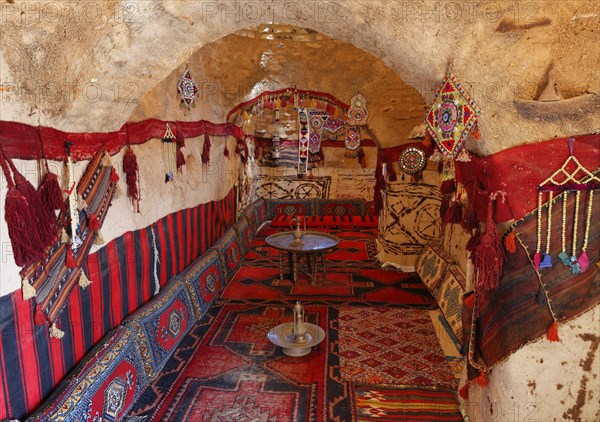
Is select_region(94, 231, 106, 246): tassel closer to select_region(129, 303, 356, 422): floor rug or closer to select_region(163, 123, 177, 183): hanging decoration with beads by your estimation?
select_region(129, 303, 356, 422): floor rug

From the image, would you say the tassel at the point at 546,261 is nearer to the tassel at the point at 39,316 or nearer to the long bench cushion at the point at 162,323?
the tassel at the point at 39,316

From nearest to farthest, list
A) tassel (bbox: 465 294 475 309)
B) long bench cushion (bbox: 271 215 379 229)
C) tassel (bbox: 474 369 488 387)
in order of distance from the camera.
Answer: tassel (bbox: 474 369 488 387) < tassel (bbox: 465 294 475 309) < long bench cushion (bbox: 271 215 379 229)

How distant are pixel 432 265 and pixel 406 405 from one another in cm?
271

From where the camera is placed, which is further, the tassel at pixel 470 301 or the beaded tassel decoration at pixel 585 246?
the tassel at pixel 470 301

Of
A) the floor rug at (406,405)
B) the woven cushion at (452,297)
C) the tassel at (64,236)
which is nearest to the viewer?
the tassel at (64,236)

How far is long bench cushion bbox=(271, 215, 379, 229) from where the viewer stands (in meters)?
9.55

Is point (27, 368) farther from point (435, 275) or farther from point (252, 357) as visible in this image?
point (435, 275)

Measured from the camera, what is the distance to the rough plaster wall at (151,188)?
2085 millimetres

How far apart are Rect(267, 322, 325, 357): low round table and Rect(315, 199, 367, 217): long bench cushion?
688cm

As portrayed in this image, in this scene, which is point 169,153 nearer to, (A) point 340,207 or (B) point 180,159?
(B) point 180,159

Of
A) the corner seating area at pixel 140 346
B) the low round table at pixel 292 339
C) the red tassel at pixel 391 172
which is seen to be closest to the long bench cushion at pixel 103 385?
the corner seating area at pixel 140 346

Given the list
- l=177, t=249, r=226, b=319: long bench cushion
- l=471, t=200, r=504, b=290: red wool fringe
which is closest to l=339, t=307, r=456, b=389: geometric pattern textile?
l=177, t=249, r=226, b=319: long bench cushion

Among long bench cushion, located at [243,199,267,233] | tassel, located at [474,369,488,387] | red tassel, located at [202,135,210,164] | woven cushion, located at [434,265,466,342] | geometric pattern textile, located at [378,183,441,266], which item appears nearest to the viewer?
tassel, located at [474,369,488,387]

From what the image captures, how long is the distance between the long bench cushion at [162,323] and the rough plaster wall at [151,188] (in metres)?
0.65
